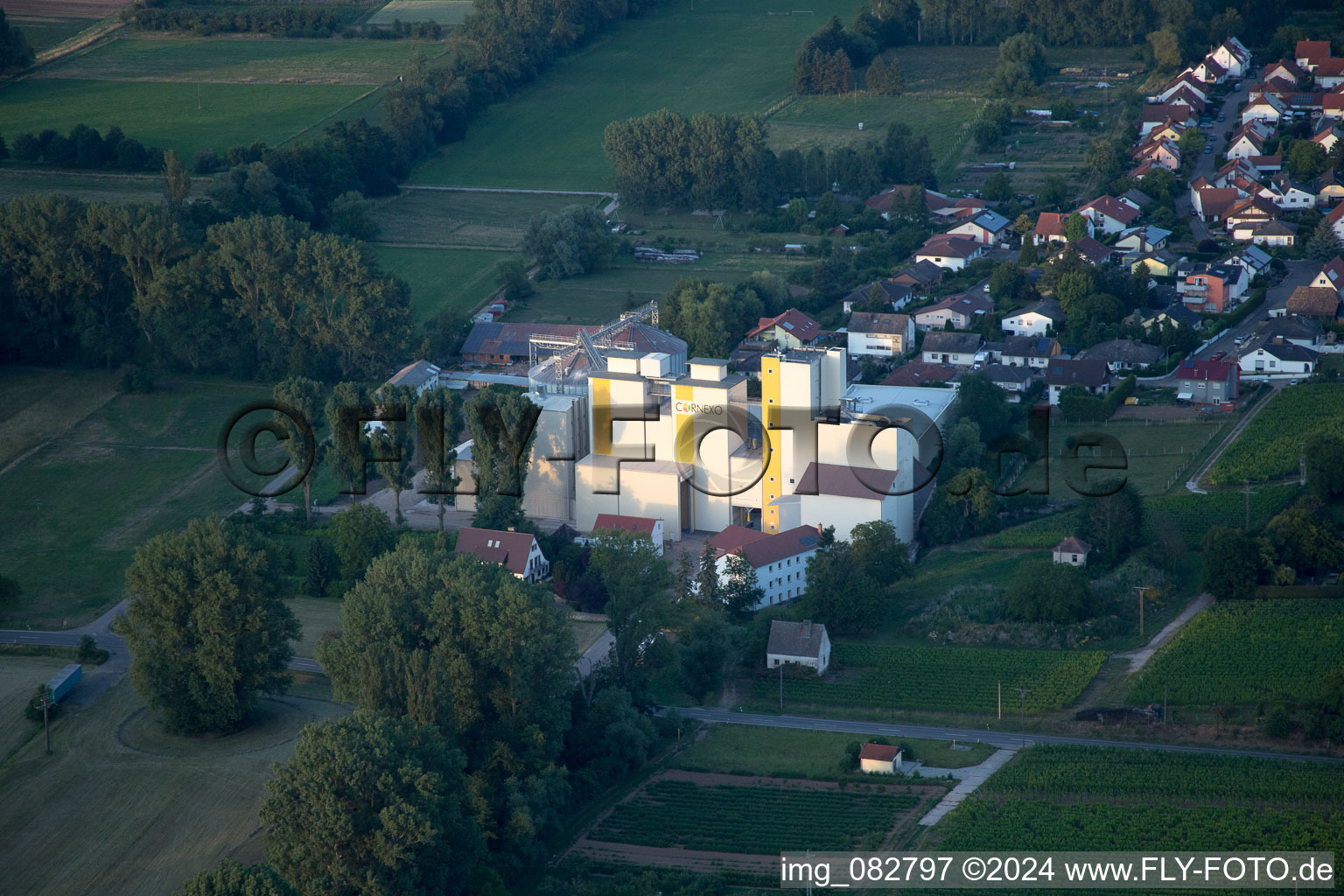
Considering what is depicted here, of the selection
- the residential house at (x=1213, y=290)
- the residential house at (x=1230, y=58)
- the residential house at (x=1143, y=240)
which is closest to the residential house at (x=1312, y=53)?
the residential house at (x=1230, y=58)

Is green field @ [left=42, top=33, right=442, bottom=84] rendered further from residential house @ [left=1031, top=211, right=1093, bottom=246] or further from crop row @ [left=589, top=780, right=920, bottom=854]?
crop row @ [left=589, top=780, right=920, bottom=854]

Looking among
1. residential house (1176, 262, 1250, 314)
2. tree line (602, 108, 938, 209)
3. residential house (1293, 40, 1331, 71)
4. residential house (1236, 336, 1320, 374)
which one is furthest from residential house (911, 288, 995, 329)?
residential house (1293, 40, 1331, 71)

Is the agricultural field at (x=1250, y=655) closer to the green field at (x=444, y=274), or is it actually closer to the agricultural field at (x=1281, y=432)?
the agricultural field at (x=1281, y=432)

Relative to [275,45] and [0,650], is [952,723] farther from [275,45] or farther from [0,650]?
[275,45]

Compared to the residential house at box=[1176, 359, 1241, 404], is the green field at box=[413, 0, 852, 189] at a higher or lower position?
higher

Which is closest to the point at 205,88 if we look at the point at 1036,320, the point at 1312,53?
the point at 1036,320
